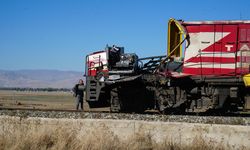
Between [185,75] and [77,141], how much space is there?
6925mm

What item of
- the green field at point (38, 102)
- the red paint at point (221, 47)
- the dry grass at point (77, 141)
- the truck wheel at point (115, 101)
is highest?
the red paint at point (221, 47)

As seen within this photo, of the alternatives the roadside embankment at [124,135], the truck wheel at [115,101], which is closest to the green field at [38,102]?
the truck wheel at [115,101]

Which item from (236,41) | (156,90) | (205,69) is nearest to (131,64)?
(156,90)

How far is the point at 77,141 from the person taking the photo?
1023 cm

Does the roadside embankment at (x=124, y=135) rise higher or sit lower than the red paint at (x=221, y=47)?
lower

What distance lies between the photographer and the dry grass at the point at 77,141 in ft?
32.5

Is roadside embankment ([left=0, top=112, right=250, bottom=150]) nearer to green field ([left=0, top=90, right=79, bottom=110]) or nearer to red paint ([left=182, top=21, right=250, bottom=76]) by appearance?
red paint ([left=182, top=21, right=250, bottom=76])

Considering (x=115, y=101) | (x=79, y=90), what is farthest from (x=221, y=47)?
(x=79, y=90)

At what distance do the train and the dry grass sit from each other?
227 inches

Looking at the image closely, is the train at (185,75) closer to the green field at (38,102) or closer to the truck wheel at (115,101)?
the truck wheel at (115,101)

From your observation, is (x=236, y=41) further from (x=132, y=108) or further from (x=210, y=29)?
(x=132, y=108)

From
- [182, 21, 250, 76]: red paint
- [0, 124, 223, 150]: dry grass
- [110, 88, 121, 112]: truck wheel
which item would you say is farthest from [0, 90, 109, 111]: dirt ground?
[0, 124, 223, 150]: dry grass

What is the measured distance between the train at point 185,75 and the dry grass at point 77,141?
18.9ft

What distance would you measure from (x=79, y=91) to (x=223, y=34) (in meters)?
7.76
